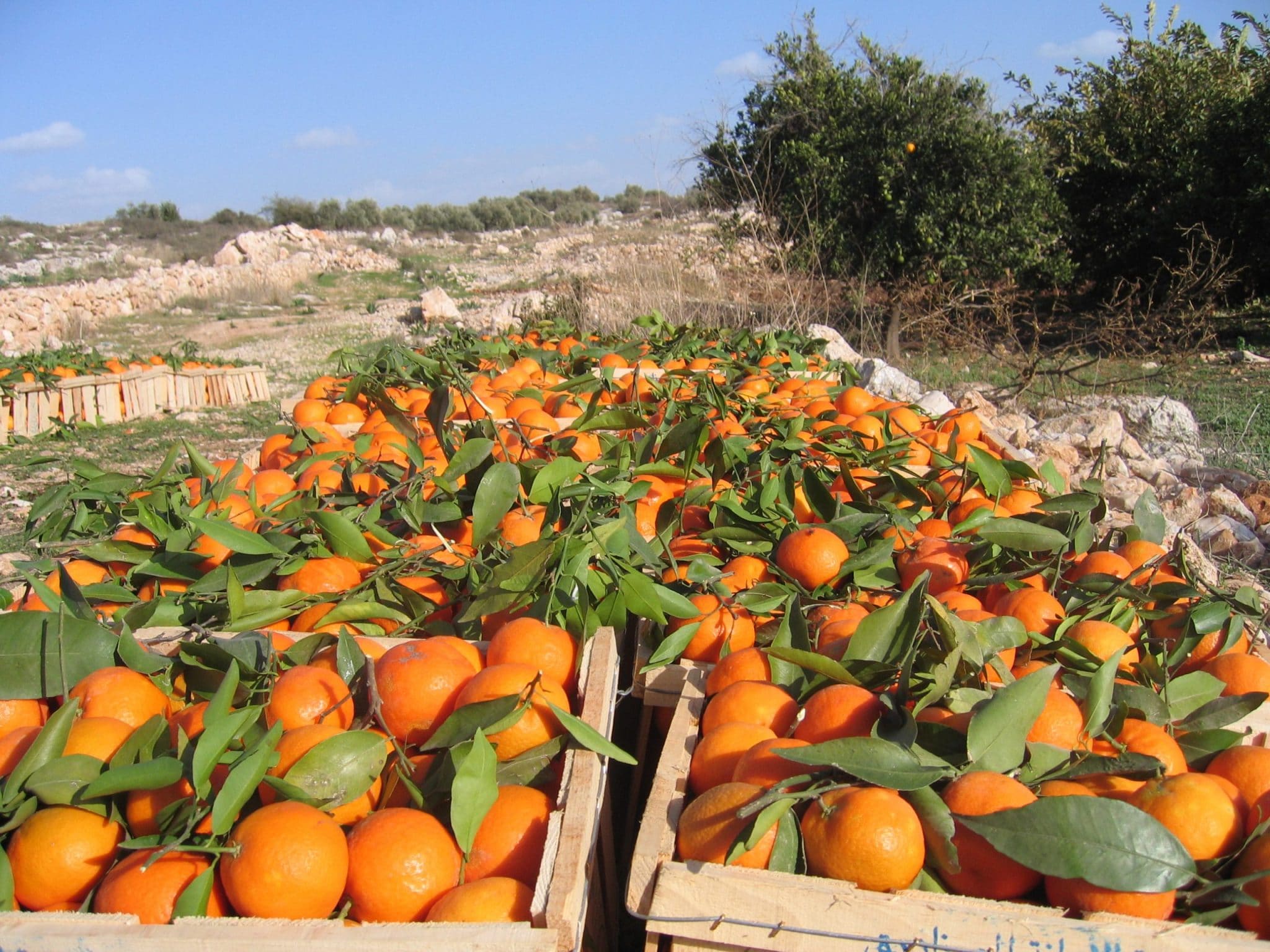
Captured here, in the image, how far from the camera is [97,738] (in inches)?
48.1

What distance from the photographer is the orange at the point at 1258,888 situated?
0.97 meters

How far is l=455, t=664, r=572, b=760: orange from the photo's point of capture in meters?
1.24

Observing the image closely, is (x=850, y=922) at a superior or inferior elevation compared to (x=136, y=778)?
inferior

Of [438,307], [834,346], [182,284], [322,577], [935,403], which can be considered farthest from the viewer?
[182,284]

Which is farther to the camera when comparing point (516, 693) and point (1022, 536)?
point (1022, 536)

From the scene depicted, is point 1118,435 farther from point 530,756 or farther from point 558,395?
point 530,756

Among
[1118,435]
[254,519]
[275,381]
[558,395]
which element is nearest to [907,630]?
[254,519]

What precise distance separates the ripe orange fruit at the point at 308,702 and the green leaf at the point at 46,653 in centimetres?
37

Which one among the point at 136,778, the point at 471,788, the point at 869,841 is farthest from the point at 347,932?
the point at 869,841

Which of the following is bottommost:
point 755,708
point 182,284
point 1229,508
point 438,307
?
point 1229,508

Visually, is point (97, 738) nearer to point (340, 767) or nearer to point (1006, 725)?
point (340, 767)

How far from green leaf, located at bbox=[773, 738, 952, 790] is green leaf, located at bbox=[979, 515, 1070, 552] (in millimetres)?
785

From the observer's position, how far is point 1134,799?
111cm

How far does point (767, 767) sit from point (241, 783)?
688 mm
